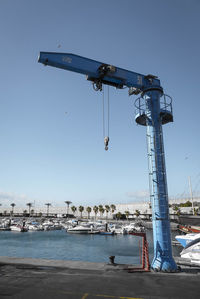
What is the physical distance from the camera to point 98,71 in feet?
48.8

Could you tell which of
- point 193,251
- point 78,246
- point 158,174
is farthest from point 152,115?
point 78,246

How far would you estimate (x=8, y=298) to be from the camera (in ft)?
24.5

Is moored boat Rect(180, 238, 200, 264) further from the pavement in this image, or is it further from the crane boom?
the crane boom

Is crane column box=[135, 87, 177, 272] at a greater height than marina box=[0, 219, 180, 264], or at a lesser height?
greater

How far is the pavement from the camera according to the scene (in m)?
8.03

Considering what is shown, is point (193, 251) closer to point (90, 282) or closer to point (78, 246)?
point (90, 282)

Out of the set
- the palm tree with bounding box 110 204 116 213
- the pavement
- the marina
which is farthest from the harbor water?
the palm tree with bounding box 110 204 116 213

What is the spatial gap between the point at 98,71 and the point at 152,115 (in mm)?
5305

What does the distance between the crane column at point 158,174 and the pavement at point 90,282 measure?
3.74 ft

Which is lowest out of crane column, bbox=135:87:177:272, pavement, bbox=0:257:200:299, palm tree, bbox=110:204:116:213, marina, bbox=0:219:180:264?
marina, bbox=0:219:180:264

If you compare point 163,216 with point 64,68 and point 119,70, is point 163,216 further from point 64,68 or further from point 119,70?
point 64,68

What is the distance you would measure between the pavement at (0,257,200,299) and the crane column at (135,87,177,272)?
114 centimetres

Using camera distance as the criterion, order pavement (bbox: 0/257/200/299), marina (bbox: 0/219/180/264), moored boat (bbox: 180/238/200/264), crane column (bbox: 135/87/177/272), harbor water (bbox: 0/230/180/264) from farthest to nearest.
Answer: marina (bbox: 0/219/180/264)
harbor water (bbox: 0/230/180/264)
moored boat (bbox: 180/238/200/264)
crane column (bbox: 135/87/177/272)
pavement (bbox: 0/257/200/299)

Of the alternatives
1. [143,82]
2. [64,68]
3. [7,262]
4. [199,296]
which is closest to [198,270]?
[199,296]
